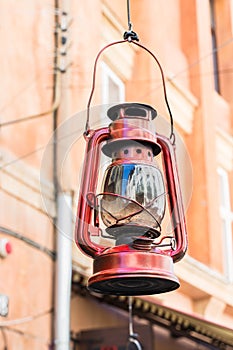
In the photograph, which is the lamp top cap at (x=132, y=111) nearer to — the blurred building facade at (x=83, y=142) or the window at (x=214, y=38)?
the blurred building facade at (x=83, y=142)

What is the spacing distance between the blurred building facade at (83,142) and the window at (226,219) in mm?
16

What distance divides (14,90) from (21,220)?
127cm

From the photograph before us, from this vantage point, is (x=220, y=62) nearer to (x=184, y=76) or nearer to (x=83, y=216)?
(x=184, y=76)

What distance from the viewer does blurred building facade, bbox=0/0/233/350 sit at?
21.4ft

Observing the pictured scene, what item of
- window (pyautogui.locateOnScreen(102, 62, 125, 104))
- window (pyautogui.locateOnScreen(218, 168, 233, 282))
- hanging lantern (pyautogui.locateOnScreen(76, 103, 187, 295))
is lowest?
hanging lantern (pyautogui.locateOnScreen(76, 103, 187, 295))

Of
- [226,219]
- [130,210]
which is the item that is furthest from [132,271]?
[226,219]

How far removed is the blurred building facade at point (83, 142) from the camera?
6508 millimetres

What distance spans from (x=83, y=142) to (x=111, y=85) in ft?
9.03

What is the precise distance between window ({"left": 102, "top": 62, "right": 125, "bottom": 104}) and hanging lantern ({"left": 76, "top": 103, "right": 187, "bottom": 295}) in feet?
18.4

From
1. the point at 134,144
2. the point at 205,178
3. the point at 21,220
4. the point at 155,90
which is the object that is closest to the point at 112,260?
the point at 134,144

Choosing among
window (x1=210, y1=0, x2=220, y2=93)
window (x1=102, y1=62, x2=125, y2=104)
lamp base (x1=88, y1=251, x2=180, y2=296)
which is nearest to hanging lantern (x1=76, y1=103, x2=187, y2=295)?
lamp base (x1=88, y1=251, x2=180, y2=296)

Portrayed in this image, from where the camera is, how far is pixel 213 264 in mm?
9656

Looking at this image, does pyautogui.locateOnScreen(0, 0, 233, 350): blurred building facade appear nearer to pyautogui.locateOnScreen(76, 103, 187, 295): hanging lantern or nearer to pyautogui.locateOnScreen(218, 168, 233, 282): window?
pyautogui.locateOnScreen(218, 168, 233, 282): window

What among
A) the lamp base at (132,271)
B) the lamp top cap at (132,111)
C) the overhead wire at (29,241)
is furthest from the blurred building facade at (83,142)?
the lamp base at (132,271)
